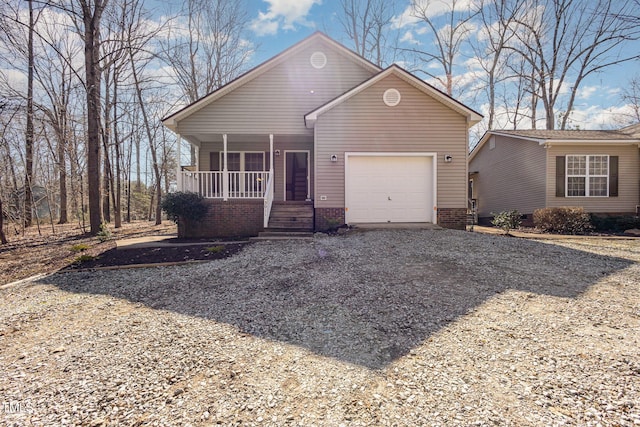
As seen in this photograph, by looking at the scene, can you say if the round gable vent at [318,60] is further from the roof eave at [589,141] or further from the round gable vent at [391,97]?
the roof eave at [589,141]

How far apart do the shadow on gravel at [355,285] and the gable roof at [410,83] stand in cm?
446

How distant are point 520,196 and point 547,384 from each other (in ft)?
45.2

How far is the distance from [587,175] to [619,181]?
1.27m

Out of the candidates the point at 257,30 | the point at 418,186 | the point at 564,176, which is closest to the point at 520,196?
the point at 564,176

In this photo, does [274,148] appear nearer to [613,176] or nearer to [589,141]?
[589,141]

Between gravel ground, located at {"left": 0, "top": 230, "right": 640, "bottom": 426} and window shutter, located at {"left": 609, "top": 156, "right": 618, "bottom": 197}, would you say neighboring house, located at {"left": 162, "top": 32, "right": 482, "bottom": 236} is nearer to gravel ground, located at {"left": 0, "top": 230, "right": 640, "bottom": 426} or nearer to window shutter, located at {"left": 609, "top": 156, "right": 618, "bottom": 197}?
gravel ground, located at {"left": 0, "top": 230, "right": 640, "bottom": 426}

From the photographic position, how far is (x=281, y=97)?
10977 millimetres

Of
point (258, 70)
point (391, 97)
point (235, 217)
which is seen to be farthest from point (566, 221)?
point (258, 70)

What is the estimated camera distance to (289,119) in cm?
1090

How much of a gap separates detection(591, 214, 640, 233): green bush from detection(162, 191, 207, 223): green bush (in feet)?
46.5

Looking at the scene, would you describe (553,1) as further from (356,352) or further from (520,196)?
(356,352)

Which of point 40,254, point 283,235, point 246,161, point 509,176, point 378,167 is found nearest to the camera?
point 40,254

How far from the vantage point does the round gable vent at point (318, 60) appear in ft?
37.3

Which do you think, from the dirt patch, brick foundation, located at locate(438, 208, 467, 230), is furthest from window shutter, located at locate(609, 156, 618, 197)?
the dirt patch
